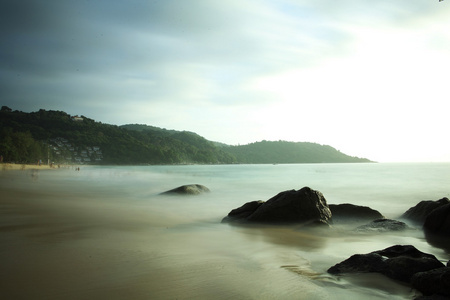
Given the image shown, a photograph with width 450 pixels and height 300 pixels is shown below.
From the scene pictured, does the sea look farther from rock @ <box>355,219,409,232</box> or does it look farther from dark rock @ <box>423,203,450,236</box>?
dark rock @ <box>423,203,450,236</box>

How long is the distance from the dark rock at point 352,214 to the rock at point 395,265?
5.97m

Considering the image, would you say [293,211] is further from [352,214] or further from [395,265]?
[395,265]

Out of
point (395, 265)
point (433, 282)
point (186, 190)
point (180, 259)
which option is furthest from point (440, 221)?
point (186, 190)

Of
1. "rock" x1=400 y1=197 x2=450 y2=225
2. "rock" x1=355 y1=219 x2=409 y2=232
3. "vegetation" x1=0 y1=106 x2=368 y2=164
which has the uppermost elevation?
"vegetation" x1=0 y1=106 x2=368 y2=164

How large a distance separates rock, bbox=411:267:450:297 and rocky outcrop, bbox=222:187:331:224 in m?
5.54

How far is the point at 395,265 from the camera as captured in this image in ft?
16.3

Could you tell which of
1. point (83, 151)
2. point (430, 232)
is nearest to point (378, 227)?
point (430, 232)

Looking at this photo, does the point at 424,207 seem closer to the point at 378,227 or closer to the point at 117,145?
the point at 378,227

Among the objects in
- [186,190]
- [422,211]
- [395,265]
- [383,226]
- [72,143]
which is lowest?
[383,226]


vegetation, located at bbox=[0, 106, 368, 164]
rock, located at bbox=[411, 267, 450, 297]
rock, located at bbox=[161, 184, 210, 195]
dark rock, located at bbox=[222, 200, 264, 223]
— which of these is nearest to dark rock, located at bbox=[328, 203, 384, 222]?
dark rock, located at bbox=[222, 200, 264, 223]

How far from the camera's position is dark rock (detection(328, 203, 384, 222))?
A: 1147 cm

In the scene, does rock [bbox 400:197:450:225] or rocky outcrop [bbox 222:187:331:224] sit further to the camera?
rock [bbox 400:197:450:225]

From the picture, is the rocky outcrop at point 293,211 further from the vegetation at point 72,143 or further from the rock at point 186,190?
the vegetation at point 72,143

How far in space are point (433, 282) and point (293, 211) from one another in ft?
20.6
